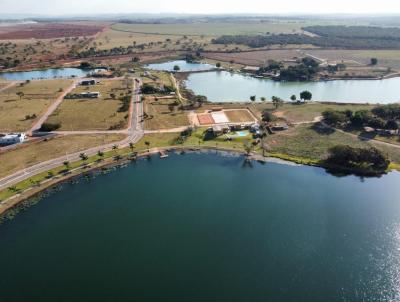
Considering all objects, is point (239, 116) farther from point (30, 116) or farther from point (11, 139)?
point (30, 116)

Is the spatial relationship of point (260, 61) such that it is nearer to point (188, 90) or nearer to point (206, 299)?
point (188, 90)

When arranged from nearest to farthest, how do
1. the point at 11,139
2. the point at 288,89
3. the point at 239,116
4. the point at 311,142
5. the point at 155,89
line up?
the point at 11,139 < the point at 311,142 < the point at 239,116 < the point at 155,89 < the point at 288,89

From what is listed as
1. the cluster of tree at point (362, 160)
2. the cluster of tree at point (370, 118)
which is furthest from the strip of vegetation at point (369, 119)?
the cluster of tree at point (362, 160)

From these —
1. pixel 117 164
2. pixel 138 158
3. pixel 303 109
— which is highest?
pixel 303 109

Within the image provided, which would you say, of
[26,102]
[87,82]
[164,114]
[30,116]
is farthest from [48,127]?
[87,82]

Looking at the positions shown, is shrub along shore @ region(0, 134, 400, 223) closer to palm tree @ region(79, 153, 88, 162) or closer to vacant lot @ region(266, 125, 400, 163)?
palm tree @ region(79, 153, 88, 162)

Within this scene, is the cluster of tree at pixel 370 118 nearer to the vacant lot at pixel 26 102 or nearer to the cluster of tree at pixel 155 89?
the cluster of tree at pixel 155 89
